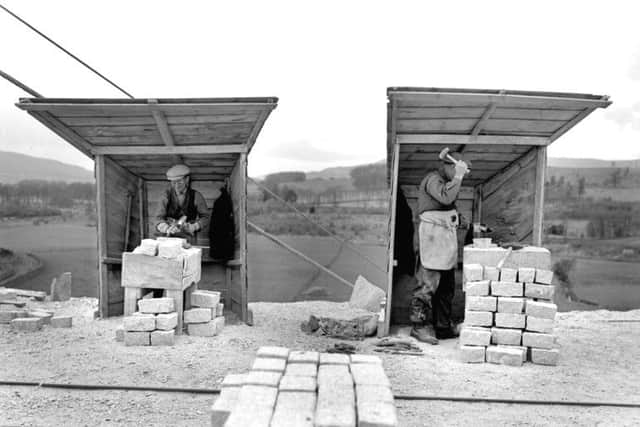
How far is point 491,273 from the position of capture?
6141mm

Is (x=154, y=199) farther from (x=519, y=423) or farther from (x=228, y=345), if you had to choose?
(x=519, y=423)

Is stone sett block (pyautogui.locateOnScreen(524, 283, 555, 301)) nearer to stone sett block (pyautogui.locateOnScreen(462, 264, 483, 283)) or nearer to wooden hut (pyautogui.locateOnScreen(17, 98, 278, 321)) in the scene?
stone sett block (pyautogui.locateOnScreen(462, 264, 483, 283))

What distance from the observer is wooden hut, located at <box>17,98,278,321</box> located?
21.8ft

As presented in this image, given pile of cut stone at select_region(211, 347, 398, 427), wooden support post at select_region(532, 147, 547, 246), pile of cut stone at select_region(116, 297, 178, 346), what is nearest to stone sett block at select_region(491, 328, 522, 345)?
wooden support post at select_region(532, 147, 547, 246)

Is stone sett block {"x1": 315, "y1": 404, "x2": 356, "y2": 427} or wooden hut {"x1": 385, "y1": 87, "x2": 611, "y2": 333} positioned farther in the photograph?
wooden hut {"x1": 385, "y1": 87, "x2": 611, "y2": 333}

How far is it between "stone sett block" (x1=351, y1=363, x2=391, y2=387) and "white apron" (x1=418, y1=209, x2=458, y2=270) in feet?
9.92

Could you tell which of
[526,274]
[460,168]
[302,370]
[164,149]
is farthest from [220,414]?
[164,149]

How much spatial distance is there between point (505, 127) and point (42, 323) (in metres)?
6.60

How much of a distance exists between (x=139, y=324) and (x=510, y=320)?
4.23m

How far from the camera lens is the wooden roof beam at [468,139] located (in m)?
6.80

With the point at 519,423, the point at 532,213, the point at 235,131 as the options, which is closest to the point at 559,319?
the point at 532,213

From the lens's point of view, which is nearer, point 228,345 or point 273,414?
point 273,414

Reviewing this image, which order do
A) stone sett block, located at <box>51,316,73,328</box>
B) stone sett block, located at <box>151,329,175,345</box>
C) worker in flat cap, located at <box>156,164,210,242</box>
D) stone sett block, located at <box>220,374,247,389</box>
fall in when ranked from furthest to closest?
worker in flat cap, located at <box>156,164,210,242</box>
stone sett block, located at <box>51,316,73,328</box>
stone sett block, located at <box>151,329,175,345</box>
stone sett block, located at <box>220,374,247,389</box>

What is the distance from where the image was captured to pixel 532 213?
7.12m
